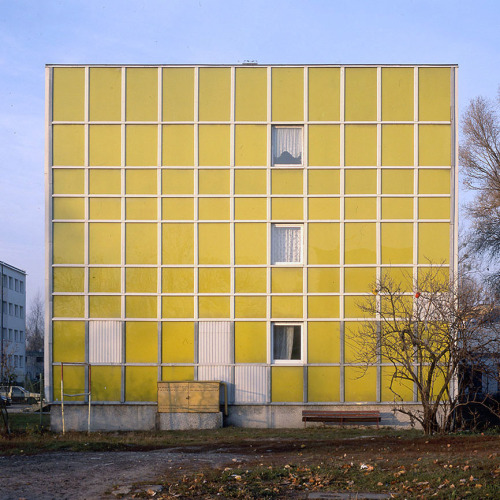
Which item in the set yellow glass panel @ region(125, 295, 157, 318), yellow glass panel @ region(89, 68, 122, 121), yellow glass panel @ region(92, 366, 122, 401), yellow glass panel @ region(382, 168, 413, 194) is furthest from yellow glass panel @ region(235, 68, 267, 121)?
yellow glass panel @ region(92, 366, 122, 401)

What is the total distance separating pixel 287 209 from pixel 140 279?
4850 mm

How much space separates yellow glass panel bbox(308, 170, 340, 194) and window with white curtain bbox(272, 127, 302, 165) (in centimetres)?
69

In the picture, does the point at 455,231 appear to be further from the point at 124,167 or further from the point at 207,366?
the point at 124,167

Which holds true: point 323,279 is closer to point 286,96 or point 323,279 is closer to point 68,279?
point 286,96

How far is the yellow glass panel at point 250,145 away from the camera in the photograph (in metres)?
23.0

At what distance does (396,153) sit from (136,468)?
44.0 ft

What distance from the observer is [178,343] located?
22672 mm

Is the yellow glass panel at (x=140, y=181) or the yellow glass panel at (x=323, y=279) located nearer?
the yellow glass panel at (x=323, y=279)

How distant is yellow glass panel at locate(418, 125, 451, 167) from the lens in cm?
2303

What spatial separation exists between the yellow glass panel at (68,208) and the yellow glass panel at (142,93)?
2980mm

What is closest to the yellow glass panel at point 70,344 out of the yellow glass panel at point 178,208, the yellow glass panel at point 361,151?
the yellow glass panel at point 178,208

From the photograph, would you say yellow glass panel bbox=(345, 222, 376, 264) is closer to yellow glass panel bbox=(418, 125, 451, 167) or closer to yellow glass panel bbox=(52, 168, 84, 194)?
yellow glass panel bbox=(418, 125, 451, 167)

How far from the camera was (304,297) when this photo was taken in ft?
74.5

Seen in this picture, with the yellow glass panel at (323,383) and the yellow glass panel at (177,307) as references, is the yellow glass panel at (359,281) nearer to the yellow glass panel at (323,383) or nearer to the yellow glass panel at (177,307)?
the yellow glass panel at (323,383)
